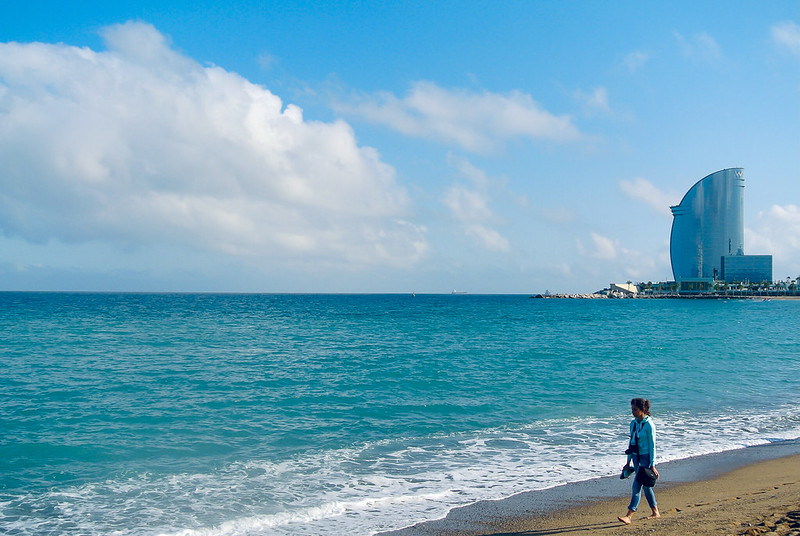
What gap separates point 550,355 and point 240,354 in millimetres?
17651

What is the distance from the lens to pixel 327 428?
14906 millimetres

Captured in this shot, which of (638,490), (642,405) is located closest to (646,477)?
(638,490)

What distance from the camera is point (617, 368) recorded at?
1054 inches

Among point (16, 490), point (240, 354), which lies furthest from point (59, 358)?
point (16, 490)

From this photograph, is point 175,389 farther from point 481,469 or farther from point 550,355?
point 550,355

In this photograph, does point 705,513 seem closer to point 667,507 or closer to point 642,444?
point 667,507

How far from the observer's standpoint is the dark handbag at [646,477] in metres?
8.05

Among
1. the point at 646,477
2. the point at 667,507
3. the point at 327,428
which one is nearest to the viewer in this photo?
the point at 646,477

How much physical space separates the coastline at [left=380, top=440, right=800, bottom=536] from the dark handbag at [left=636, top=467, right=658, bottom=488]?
54 cm

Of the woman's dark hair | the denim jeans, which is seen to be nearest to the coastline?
the denim jeans

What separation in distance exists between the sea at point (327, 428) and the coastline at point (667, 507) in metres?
0.52

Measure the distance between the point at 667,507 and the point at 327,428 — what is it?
8.72 meters

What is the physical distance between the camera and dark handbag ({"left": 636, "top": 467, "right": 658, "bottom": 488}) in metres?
8.05

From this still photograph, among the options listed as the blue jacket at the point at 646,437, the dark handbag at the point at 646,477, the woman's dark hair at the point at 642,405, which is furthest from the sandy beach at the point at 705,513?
the woman's dark hair at the point at 642,405
